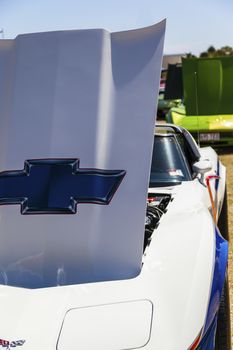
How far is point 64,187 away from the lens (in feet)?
7.51

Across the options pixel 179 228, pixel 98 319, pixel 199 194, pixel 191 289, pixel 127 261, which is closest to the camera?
pixel 98 319

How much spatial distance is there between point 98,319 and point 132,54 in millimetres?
1217

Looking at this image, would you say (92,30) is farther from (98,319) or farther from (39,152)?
(98,319)

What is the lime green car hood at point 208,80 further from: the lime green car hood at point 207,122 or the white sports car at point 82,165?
the white sports car at point 82,165

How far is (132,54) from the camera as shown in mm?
2293

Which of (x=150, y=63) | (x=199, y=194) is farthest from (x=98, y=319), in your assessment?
(x=199, y=194)

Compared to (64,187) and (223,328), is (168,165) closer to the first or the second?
(223,328)

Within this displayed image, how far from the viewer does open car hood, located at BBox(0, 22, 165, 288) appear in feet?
7.45

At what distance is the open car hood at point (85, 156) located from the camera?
2.27 m

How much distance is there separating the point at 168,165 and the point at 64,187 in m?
1.69

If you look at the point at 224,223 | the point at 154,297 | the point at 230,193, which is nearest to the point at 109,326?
the point at 154,297

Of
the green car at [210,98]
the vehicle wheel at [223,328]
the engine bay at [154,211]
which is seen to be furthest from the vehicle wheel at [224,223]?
the green car at [210,98]

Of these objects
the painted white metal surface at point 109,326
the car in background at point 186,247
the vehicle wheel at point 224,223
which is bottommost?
the vehicle wheel at point 224,223

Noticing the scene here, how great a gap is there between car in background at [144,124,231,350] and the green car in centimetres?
526
